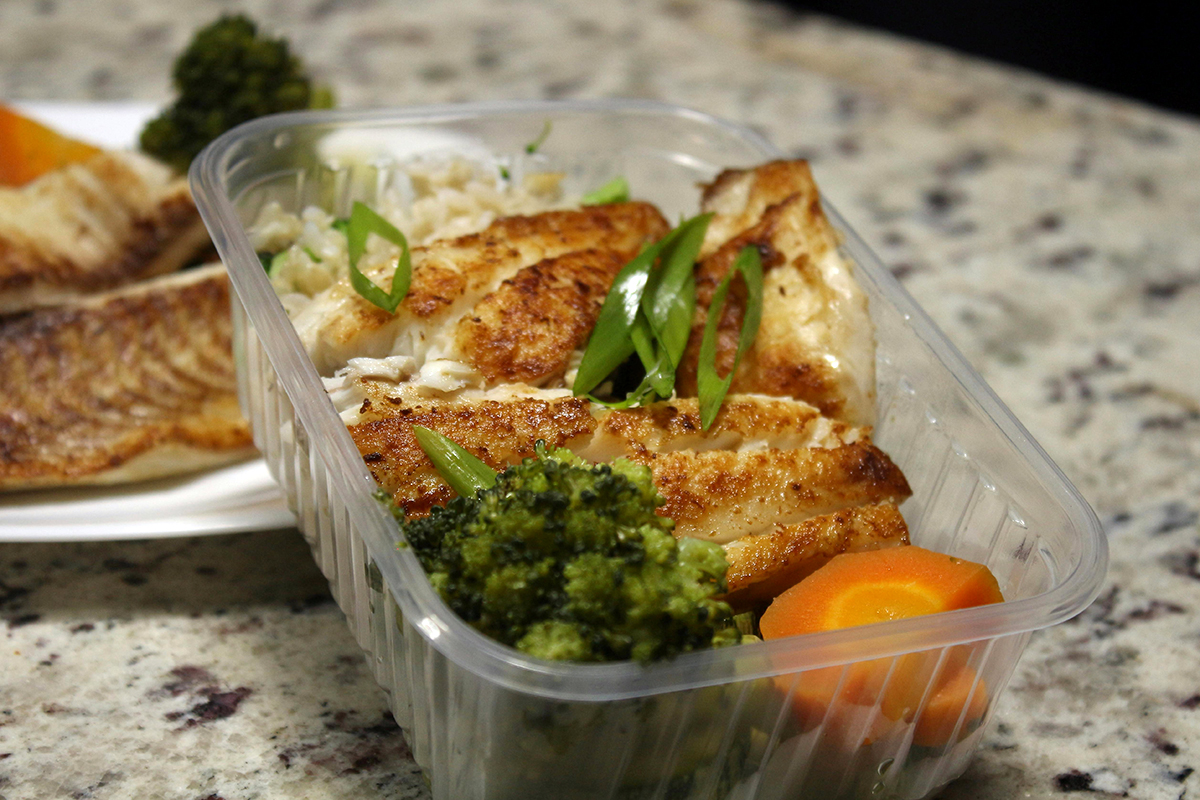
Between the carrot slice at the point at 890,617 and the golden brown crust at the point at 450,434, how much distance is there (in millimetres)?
425

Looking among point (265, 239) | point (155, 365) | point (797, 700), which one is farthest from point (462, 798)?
point (155, 365)

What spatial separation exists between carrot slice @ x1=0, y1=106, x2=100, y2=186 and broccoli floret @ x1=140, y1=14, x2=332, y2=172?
0.19 meters

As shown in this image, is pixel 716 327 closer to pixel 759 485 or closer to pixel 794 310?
pixel 794 310

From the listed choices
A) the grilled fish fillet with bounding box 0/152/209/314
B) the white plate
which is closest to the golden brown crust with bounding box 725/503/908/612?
the white plate

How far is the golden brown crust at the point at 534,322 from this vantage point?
1.89 m

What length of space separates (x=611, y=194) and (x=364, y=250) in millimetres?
687

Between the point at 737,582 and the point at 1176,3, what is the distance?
5578mm

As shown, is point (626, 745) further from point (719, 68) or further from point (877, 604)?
point (719, 68)

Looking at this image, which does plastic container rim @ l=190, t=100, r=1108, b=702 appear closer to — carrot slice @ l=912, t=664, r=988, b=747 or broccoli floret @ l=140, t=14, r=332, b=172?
carrot slice @ l=912, t=664, r=988, b=747

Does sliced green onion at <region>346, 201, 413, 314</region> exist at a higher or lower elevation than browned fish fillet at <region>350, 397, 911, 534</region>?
higher

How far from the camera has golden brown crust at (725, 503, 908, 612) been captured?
1635mm

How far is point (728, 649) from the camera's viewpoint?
4.29ft

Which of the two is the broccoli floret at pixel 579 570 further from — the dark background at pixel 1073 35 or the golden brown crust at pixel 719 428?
the dark background at pixel 1073 35

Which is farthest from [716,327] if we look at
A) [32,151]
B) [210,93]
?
[32,151]
